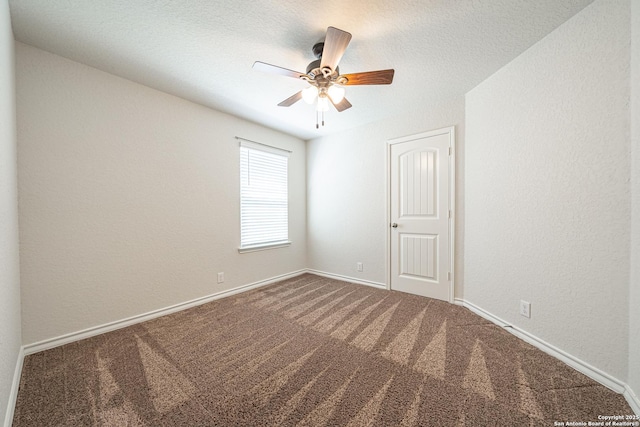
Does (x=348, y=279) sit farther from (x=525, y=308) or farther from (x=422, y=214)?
(x=525, y=308)

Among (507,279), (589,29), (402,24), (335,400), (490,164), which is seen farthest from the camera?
(490,164)

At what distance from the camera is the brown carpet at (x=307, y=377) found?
4.08ft

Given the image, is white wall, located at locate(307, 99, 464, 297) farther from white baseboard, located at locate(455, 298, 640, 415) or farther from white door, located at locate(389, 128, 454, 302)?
white baseboard, located at locate(455, 298, 640, 415)

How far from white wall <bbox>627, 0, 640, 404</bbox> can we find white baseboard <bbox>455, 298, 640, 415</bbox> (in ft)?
0.19

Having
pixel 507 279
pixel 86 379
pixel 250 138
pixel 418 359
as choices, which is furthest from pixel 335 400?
pixel 250 138

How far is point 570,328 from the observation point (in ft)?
5.36

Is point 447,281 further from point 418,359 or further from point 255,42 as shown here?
point 255,42

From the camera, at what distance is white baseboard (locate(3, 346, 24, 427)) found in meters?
1.17

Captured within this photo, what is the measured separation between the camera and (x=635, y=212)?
1296 mm

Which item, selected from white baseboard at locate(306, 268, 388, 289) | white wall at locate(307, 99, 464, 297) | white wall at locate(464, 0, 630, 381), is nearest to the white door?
white wall at locate(307, 99, 464, 297)

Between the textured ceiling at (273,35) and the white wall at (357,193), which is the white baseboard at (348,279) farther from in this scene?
the textured ceiling at (273,35)

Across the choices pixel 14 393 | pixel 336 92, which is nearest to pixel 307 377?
pixel 14 393

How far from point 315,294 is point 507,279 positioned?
208cm

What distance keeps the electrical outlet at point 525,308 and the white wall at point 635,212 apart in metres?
0.58
